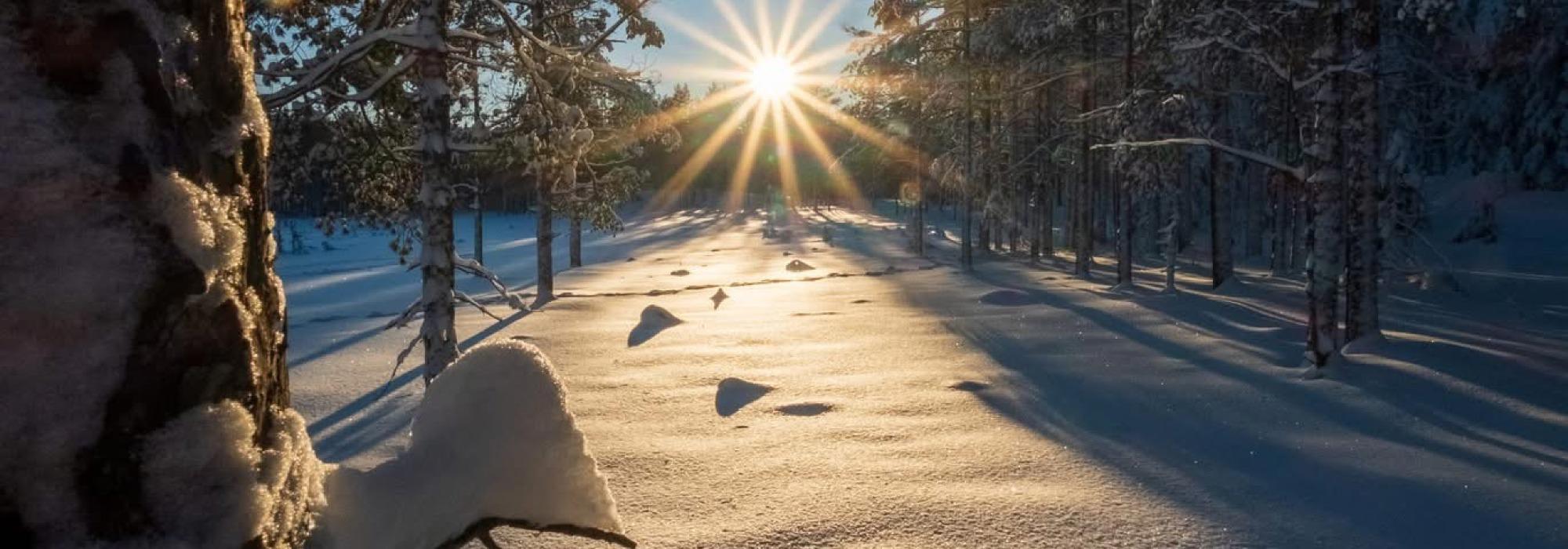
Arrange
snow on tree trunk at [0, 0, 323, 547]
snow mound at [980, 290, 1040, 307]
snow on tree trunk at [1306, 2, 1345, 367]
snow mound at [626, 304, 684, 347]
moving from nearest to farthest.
→ snow on tree trunk at [0, 0, 323, 547], snow on tree trunk at [1306, 2, 1345, 367], snow mound at [626, 304, 684, 347], snow mound at [980, 290, 1040, 307]

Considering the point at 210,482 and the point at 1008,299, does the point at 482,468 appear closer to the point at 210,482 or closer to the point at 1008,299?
the point at 210,482

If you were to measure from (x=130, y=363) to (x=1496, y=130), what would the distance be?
4990 cm

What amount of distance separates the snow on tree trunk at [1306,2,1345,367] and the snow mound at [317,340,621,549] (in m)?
8.29

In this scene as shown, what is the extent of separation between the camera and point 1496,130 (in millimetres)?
38000

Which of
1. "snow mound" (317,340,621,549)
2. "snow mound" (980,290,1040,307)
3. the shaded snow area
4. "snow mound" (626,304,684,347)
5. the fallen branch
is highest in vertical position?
"snow mound" (317,340,621,549)

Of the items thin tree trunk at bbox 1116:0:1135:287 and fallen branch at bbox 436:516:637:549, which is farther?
thin tree trunk at bbox 1116:0:1135:287

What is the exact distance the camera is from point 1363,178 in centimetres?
897

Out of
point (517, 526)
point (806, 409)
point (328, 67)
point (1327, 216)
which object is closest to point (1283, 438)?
point (1327, 216)

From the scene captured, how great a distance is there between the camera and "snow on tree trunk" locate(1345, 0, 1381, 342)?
8461 millimetres

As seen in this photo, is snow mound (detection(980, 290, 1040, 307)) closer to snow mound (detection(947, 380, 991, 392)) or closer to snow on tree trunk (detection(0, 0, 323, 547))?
snow mound (detection(947, 380, 991, 392))

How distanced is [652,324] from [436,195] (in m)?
6.08

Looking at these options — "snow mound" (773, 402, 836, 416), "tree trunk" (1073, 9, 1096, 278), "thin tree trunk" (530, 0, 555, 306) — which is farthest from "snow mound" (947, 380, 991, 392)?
"tree trunk" (1073, 9, 1096, 278)

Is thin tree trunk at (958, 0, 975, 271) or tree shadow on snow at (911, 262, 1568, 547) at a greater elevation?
thin tree trunk at (958, 0, 975, 271)

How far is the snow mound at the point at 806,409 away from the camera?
7.20 meters
